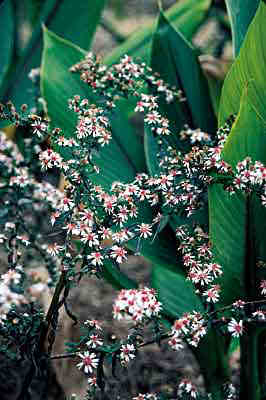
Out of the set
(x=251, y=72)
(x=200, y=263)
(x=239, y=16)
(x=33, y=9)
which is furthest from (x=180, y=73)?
(x=33, y=9)

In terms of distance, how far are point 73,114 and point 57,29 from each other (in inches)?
24.5

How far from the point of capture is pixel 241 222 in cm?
113

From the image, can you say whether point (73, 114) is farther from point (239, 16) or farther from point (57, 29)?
point (57, 29)

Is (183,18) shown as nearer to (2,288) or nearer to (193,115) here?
(193,115)

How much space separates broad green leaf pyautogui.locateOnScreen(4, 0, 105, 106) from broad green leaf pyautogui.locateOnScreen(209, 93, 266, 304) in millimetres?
918

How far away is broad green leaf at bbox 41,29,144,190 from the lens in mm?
1393

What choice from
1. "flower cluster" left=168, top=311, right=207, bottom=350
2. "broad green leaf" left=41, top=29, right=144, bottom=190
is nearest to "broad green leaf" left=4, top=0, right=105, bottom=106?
"broad green leaf" left=41, top=29, right=144, bottom=190

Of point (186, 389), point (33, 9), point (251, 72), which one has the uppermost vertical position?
point (33, 9)

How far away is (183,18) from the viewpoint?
185 centimetres

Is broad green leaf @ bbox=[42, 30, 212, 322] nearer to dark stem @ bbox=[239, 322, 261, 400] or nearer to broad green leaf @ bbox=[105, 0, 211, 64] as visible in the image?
dark stem @ bbox=[239, 322, 261, 400]

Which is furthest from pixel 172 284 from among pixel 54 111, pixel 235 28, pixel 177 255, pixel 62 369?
pixel 235 28

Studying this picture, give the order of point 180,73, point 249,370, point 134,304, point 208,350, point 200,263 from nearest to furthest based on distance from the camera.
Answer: point 134,304 → point 200,263 → point 249,370 → point 208,350 → point 180,73

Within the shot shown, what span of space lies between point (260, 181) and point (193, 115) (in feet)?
1.99

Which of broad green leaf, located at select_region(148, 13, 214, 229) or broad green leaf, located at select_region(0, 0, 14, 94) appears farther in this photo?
broad green leaf, located at select_region(0, 0, 14, 94)
